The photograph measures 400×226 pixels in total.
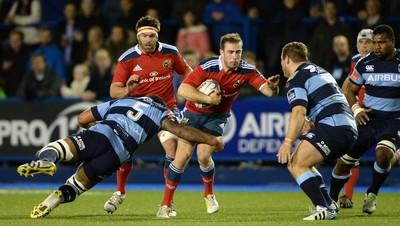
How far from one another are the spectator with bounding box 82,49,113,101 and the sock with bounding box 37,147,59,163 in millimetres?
6654

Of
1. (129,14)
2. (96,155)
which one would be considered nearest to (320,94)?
(96,155)

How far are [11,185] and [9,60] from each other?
318 centimetres

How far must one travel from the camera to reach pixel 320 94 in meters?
9.52

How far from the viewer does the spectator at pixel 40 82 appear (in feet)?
54.7

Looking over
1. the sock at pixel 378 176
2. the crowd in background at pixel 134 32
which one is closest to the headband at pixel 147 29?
the sock at pixel 378 176

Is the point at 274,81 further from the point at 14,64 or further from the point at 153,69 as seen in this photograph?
the point at 14,64

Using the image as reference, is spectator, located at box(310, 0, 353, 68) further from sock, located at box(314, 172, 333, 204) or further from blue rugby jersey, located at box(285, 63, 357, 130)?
blue rugby jersey, located at box(285, 63, 357, 130)

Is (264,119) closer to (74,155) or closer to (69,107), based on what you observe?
(69,107)

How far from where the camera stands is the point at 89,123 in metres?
10.5

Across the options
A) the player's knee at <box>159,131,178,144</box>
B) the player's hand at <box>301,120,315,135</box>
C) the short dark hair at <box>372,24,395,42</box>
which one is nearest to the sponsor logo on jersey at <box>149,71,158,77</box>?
the player's knee at <box>159,131,178,144</box>

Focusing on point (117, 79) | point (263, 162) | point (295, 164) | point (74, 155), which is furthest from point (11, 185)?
point (295, 164)

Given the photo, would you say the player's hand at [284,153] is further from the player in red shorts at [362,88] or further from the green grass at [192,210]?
the player in red shorts at [362,88]

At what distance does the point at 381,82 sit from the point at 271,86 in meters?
1.57

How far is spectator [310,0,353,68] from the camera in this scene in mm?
16172
